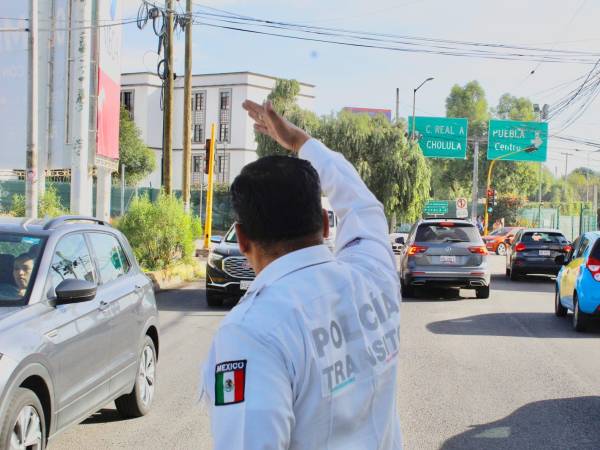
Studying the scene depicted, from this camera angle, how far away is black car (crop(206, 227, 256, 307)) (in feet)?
45.0

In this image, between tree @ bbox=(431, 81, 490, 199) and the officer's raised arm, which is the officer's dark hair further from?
tree @ bbox=(431, 81, 490, 199)

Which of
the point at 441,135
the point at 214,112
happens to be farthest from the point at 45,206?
the point at 214,112

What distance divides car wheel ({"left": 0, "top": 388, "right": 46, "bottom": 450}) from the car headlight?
30.2 ft

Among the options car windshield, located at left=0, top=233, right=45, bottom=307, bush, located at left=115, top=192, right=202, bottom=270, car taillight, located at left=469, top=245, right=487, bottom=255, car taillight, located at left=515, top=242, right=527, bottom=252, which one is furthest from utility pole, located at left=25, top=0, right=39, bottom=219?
car taillight, located at left=515, top=242, right=527, bottom=252

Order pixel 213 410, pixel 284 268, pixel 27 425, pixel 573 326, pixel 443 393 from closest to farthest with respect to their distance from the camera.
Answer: pixel 213 410, pixel 284 268, pixel 27 425, pixel 443 393, pixel 573 326

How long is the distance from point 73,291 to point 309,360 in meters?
3.60

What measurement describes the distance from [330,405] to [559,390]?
665 cm

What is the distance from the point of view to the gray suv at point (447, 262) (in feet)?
54.3

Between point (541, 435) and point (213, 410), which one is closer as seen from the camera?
point (213, 410)

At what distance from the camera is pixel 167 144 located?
2233cm

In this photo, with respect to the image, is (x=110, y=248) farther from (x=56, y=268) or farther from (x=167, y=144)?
(x=167, y=144)

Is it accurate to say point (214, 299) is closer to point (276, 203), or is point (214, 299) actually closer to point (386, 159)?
point (276, 203)

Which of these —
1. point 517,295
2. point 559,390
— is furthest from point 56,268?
point 517,295

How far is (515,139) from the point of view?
3997 centimetres
